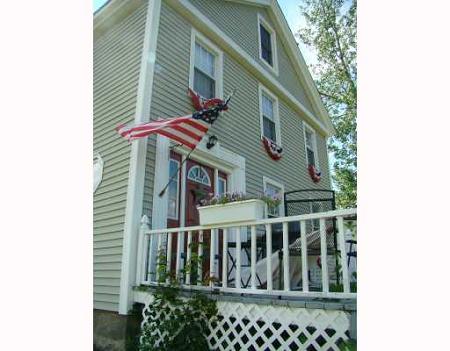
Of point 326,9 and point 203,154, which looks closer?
point 326,9

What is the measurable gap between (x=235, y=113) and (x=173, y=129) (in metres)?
1.93

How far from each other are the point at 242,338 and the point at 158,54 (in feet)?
10.1

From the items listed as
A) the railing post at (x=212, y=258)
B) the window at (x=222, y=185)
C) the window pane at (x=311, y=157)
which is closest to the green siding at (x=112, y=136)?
the railing post at (x=212, y=258)

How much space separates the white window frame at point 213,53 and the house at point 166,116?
0.02 meters

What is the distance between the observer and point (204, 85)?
4582mm

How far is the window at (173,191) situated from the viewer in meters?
3.59

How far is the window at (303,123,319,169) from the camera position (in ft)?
24.0

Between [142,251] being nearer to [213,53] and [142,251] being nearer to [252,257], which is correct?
[252,257]
